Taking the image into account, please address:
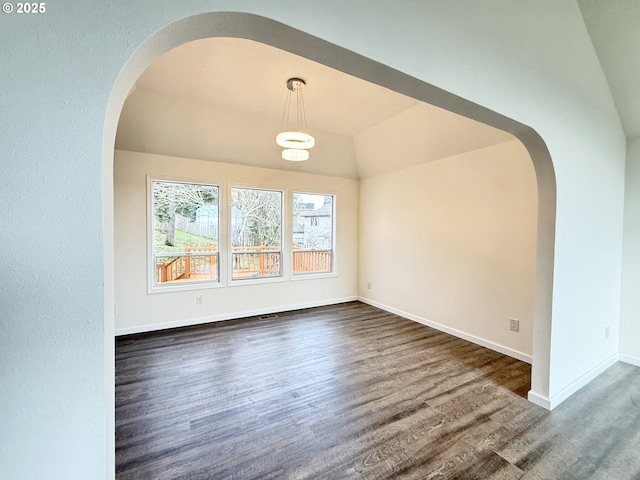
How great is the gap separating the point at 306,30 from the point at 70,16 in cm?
70

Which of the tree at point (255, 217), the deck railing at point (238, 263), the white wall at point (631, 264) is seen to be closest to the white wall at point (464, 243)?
the white wall at point (631, 264)

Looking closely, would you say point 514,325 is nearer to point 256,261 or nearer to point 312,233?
point 312,233

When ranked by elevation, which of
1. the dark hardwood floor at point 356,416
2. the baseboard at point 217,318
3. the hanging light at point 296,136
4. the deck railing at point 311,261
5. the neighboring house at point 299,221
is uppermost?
the hanging light at point 296,136

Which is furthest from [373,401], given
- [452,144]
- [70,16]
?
[452,144]

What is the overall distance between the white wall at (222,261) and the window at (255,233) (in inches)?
6.8

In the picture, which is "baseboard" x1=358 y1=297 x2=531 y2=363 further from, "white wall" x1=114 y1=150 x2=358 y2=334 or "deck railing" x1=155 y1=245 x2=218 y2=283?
"deck railing" x1=155 y1=245 x2=218 y2=283

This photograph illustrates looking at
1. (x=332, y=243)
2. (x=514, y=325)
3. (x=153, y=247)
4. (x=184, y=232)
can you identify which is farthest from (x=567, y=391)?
(x=153, y=247)

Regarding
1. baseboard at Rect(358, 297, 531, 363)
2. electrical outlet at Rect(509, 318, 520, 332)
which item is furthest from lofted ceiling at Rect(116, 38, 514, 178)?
baseboard at Rect(358, 297, 531, 363)

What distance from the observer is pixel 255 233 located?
466 cm

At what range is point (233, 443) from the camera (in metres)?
1.80

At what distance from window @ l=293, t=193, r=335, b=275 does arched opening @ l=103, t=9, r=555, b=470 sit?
138 inches

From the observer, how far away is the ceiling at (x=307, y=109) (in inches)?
91.4

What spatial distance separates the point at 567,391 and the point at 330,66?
3.14 m

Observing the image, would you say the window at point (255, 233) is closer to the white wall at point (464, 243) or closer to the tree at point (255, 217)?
the tree at point (255, 217)
